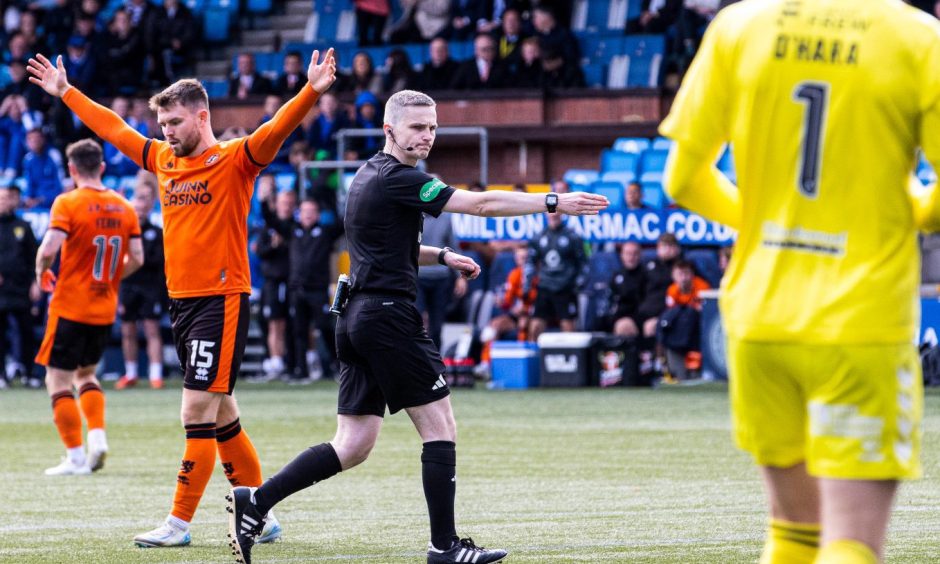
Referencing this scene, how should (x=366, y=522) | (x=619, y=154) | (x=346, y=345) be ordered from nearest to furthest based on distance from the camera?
(x=346, y=345)
(x=366, y=522)
(x=619, y=154)

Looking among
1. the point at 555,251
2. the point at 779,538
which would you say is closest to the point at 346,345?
the point at 779,538

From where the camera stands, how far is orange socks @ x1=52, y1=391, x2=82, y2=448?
10922mm

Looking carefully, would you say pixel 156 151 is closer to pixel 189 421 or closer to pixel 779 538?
pixel 189 421

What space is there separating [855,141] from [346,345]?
128 inches

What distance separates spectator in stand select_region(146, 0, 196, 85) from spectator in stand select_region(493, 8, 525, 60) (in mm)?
5519

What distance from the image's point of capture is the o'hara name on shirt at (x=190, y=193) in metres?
7.50

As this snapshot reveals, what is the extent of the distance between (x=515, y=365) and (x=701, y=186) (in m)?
15.0

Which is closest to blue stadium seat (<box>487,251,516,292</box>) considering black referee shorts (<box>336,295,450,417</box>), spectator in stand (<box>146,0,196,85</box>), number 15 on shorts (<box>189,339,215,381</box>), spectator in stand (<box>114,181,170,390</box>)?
spectator in stand (<box>114,181,170,390</box>)

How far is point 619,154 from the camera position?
21.1 metres

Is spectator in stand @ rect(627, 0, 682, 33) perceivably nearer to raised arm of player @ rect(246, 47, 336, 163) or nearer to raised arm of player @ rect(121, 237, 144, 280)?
raised arm of player @ rect(121, 237, 144, 280)

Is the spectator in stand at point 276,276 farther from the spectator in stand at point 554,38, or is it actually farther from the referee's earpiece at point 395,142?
the referee's earpiece at point 395,142

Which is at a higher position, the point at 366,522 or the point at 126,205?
the point at 126,205

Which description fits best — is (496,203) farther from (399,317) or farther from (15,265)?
(15,265)

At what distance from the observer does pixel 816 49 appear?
12.7 ft
